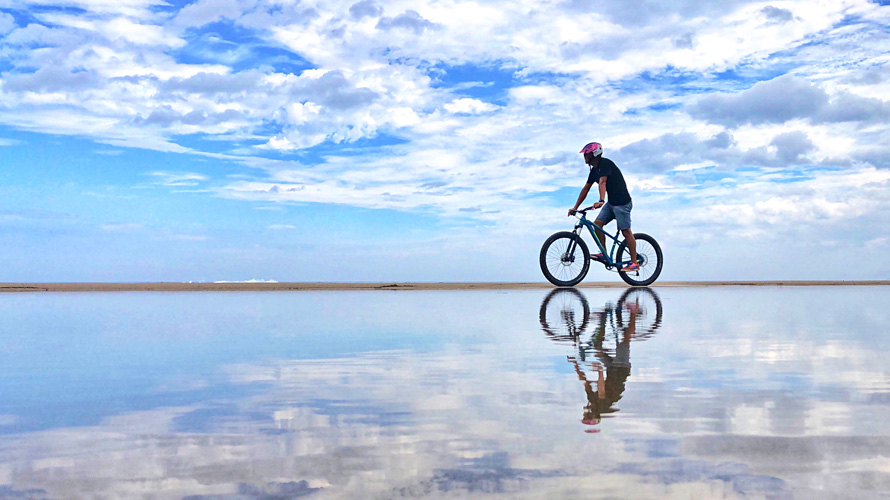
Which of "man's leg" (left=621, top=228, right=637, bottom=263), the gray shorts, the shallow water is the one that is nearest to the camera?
the shallow water

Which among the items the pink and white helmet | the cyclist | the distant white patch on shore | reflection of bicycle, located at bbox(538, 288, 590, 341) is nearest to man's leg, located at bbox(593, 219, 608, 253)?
the cyclist

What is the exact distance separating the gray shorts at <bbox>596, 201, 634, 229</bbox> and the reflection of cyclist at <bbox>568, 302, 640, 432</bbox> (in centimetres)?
884

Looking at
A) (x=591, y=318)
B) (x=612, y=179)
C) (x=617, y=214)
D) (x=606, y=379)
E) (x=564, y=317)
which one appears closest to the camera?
(x=606, y=379)

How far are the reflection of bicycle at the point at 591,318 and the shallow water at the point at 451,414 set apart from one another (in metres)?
0.13

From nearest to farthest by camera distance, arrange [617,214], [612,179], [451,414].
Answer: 1. [451,414]
2. [612,179]
3. [617,214]

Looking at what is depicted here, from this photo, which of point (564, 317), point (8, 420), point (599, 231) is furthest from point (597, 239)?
point (8, 420)

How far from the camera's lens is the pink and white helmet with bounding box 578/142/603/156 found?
48.9ft

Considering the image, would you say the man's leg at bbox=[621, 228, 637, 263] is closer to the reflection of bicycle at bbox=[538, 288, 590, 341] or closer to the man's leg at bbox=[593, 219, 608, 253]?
the man's leg at bbox=[593, 219, 608, 253]

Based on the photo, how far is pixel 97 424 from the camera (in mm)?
3250

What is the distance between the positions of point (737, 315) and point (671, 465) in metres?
7.03

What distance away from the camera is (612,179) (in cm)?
1484

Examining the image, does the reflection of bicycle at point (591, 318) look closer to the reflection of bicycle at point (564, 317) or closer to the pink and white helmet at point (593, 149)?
the reflection of bicycle at point (564, 317)

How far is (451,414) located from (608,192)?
1229cm

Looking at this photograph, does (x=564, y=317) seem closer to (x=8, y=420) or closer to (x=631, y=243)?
(x=8, y=420)
